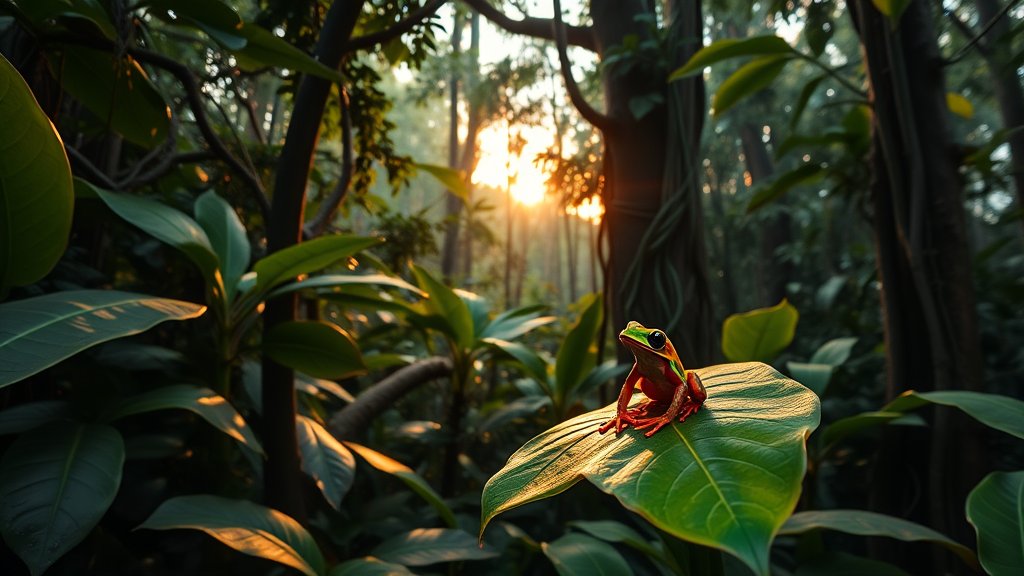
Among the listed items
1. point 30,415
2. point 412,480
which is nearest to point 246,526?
point 412,480

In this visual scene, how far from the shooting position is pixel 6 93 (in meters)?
0.71

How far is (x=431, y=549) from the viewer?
3.57 feet

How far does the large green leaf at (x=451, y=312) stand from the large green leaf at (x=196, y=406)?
744mm

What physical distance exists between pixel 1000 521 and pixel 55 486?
152 centimetres

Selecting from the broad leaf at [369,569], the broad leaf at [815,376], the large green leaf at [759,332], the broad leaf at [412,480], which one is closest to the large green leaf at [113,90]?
the broad leaf at [412,480]

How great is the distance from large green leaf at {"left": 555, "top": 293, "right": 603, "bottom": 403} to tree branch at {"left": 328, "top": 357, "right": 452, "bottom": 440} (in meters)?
0.46

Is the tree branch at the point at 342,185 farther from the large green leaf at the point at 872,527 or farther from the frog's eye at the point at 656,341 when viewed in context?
the large green leaf at the point at 872,527

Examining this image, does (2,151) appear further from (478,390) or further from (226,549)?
(478,390)

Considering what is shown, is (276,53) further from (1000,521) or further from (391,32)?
(1000,521)

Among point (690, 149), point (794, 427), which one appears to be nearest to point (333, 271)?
point (690, 149)

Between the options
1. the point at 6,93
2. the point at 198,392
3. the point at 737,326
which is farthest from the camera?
the point at 737,326

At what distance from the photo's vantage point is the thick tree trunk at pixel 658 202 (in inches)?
67.5

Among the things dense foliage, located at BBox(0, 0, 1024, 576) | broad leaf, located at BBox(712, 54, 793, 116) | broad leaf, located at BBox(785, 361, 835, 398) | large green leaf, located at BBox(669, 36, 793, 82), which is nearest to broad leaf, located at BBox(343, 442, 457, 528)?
dense foliage, located at BBox(0, 0, 1024, 576)

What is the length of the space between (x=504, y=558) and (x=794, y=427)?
118 centimetres
